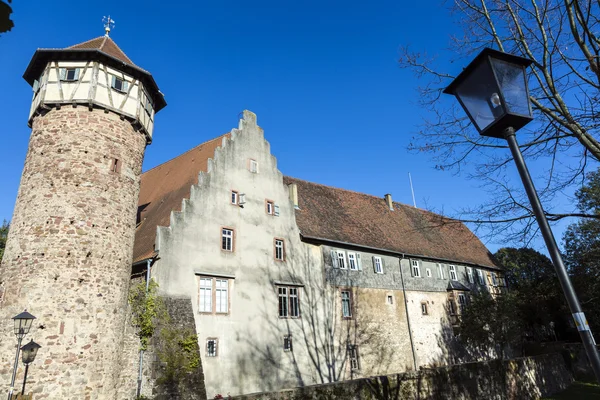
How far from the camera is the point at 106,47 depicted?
18.1 meters

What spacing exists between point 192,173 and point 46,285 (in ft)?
30.6

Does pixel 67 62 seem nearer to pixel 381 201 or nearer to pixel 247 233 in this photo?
pixel 247 233

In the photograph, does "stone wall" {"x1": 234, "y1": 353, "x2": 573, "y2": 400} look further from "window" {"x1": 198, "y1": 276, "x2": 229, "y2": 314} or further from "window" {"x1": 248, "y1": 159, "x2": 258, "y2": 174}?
"window" {"x1": 248, "y1": 159, "x2": 258, "y2": 174}

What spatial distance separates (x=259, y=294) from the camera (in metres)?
19.6

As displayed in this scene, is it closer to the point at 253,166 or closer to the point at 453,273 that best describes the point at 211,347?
the point at 253,166

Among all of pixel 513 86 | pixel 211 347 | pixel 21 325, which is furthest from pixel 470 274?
pixel 513 86

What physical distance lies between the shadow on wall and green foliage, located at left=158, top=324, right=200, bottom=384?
10.0ft

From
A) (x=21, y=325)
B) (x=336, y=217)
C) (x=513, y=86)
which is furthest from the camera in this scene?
(x=336, y=217)

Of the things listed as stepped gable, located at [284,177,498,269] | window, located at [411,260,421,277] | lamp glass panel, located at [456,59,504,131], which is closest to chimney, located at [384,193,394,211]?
stepped gable, located at [284,177,498,269]

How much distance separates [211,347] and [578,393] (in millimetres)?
15989

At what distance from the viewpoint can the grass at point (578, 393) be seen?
16.5 meters

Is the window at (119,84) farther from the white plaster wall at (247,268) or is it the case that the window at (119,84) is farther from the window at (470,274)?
the window at (470,274)

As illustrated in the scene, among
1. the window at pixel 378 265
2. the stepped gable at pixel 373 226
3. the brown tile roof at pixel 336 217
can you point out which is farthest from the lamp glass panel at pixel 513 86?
the window at pixel 378 265

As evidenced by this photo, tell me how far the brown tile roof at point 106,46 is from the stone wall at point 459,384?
15.1 m
